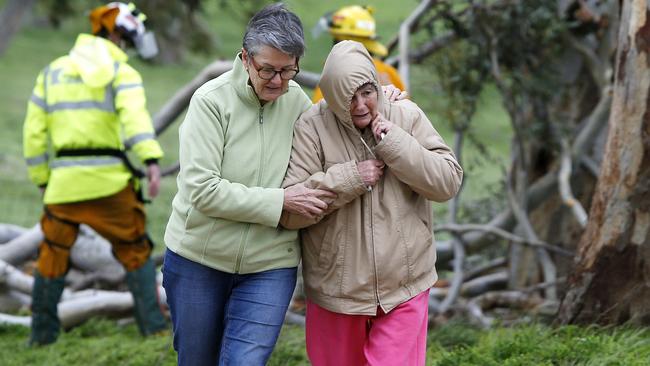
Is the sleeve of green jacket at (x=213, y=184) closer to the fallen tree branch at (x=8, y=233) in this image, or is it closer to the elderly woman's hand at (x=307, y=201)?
the elderly woman's hand at (x=307, y=201)

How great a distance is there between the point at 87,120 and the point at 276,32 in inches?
119

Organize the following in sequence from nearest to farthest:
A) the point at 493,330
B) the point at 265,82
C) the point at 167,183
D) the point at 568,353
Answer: the point at 265,82 → the point at 568,353 → the point at 493,330 → the point at 167,183

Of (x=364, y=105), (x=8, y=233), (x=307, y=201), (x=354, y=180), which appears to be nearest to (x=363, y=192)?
(x=354, y=180)

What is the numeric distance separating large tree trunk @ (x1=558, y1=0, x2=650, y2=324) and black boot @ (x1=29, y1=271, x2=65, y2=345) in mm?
3428

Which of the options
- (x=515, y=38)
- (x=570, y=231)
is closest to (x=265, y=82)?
(x=515, y=38)

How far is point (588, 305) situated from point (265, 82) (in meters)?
2.66

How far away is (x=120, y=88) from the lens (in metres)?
6.64

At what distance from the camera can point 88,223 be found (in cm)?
682

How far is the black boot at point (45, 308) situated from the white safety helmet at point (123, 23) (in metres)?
1.68

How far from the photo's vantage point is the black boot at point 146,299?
7195 millimetres

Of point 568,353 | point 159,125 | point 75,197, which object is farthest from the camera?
point 159,125

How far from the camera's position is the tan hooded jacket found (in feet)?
12.8

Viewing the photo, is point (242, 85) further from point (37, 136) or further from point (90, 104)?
point (37, 136)

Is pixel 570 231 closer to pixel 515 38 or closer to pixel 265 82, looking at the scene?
pixel 515 38
